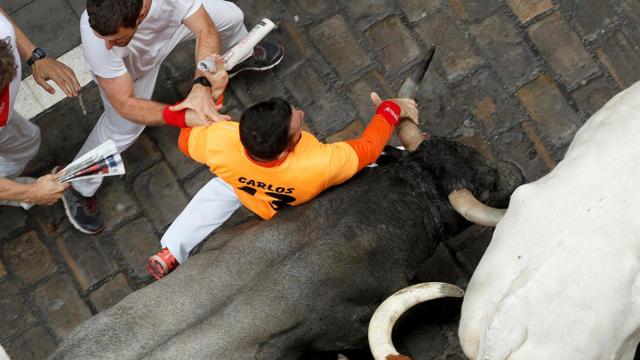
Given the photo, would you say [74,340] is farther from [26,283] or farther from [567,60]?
[567,60]

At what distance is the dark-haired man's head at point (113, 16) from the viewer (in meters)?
5.08

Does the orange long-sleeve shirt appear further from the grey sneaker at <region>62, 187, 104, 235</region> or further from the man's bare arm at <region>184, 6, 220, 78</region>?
the grey sneaker at <region>62, 187, 104, 235</region>

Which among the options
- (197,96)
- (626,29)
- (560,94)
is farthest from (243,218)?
(626,29)

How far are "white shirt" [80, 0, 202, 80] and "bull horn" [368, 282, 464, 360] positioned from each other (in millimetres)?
2559

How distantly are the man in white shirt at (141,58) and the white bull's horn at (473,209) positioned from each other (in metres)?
1.61

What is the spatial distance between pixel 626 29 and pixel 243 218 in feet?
11.6

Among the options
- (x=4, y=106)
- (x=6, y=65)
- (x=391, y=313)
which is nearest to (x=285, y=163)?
(x=391, y=313)

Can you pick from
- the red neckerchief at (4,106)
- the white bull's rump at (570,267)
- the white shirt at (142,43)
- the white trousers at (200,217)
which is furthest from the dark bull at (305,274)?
the red neckerchief at (4,106)

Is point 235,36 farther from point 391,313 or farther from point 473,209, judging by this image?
point 391,313

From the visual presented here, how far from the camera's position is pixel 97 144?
650cm

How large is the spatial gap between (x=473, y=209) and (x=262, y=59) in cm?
257

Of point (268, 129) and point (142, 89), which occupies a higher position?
point (142, 89)

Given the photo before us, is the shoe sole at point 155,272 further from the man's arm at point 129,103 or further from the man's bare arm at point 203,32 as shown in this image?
the man's bare arm at point 203,32

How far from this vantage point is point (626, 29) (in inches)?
269
